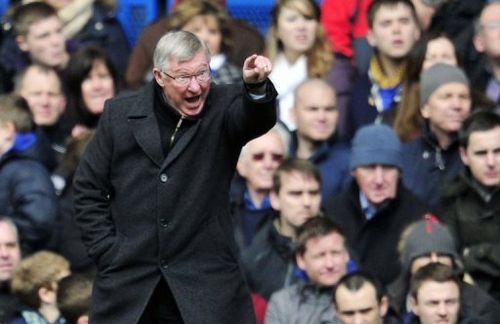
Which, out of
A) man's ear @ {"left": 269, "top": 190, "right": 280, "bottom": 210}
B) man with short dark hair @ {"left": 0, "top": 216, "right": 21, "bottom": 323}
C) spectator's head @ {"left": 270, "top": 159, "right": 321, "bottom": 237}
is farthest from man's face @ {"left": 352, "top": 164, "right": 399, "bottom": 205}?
man with short dark hair @ {"left": 0, "top": 216, "right": 21, "bottom": 323}

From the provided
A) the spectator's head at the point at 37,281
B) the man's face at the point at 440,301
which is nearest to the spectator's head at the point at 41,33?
the spectator's head at the point at 37,281

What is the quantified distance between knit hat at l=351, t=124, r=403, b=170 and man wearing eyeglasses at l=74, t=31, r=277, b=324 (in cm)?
264

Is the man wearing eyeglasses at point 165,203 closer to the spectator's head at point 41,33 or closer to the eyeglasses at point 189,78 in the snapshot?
the eyeglasses at point 189,78

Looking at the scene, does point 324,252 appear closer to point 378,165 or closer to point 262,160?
point 378,165

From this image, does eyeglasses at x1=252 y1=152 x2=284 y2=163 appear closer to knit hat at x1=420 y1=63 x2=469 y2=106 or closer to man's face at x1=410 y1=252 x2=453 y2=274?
knit hat at x1=420 y1=63 x2=469 y2=106

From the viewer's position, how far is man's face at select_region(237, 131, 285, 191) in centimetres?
1036

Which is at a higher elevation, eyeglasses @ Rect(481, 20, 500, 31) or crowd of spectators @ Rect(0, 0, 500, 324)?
eyeglasses @ Rect(481, 20, 500, 31)

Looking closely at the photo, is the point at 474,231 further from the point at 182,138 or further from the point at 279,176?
the point at 182,138

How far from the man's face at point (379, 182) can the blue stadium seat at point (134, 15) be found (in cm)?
356

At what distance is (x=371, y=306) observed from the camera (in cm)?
889

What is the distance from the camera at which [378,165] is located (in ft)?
32.3

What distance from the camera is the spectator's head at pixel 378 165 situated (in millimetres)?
9805

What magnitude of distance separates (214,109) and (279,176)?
9.09 feet

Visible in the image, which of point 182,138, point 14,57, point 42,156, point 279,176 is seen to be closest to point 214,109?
point 182,138
